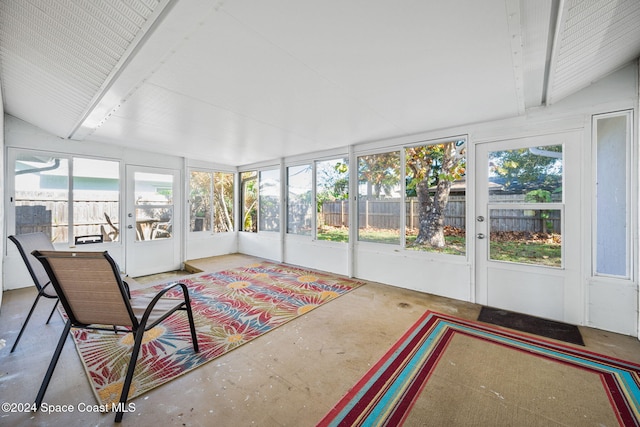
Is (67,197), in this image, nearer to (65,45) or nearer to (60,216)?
(60,216)

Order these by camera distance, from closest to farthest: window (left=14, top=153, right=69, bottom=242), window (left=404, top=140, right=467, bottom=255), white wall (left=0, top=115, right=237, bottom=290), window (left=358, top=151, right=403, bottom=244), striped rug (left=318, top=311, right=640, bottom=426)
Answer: striped rug (left=318, top=311, right=640, bottom=426), window (left=404, top=140, right=467, bottom=255), white wall (left=0, top=115, right=237, bottom=290), window (left=14, top=153, right=69, bottom=242), window (left=358, top=151, right=403, bottom=244)

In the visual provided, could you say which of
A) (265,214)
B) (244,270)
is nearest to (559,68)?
(244,270)

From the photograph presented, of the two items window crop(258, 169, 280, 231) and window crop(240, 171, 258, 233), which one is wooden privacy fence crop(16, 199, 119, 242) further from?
window crop(258, 169, 280, 231)

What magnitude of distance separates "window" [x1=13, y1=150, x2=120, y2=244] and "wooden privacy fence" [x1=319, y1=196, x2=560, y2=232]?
3.84 m

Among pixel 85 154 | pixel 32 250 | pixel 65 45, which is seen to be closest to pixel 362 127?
pixel 65 45

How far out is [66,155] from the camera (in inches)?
159

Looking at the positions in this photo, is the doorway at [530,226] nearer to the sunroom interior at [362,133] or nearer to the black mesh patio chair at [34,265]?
the sunroom interior at [362,133]

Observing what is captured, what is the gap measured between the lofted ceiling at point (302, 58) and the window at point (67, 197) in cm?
112

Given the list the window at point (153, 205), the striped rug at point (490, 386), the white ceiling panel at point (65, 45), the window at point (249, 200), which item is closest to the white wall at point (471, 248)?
the window at point (153, 205)

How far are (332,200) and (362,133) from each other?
4.88 ft

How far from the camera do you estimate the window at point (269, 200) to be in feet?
19.0

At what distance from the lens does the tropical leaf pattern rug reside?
6.11 feet

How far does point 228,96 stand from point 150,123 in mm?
1496

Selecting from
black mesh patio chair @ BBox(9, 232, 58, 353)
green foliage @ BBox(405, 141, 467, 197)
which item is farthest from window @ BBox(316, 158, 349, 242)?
black mesh patio chair @ BBox(9, 232, 58, 353)
